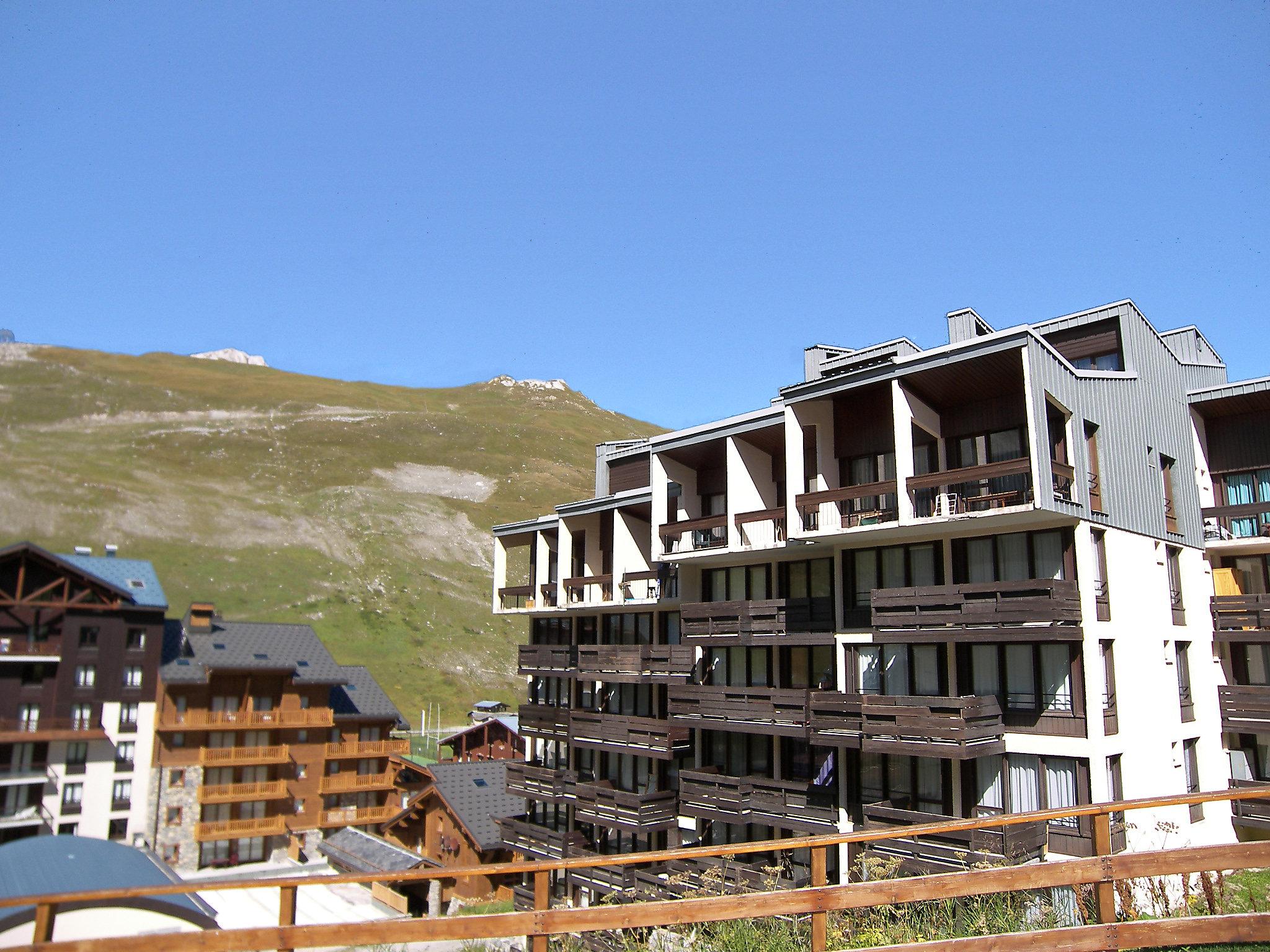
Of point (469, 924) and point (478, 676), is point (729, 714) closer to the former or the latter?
point (469, 924)

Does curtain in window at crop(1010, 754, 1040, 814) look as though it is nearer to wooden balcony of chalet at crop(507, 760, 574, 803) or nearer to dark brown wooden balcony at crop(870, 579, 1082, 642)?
dark brown wooden balcony at crop(870, 579, 1082, 642)

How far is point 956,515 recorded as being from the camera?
21.2 m

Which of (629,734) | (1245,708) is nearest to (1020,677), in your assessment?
(1245,708)

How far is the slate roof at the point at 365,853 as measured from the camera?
4341 cm

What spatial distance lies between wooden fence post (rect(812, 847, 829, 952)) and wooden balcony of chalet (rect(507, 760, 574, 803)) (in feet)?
92.4

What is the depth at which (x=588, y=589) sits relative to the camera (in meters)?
37.9

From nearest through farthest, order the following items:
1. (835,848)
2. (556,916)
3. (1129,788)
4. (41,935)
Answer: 1. (41,935)
2. (556,916)
3. (1129,788)
4. (835,848)

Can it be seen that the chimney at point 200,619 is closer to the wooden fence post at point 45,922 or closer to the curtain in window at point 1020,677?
the curtain in window at point 1020,677

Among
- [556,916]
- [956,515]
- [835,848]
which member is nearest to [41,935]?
[556,916]

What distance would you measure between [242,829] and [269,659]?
33.1 ft

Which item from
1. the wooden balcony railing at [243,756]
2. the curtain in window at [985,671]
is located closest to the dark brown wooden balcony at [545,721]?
the curtain in window at [985,671]

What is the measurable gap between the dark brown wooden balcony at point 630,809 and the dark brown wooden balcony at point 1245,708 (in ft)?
59.5

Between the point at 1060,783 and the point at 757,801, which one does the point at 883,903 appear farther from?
the point at 757,801

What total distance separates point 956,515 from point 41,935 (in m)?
19.4
